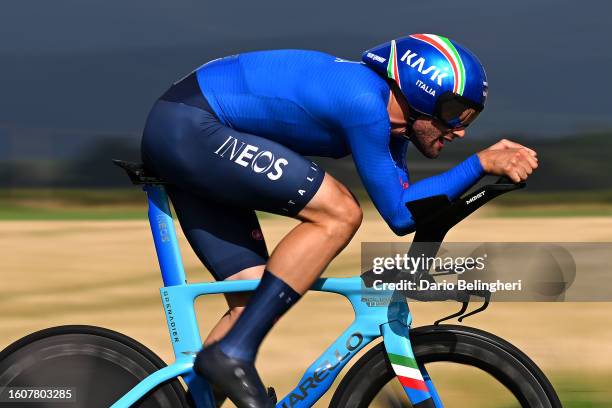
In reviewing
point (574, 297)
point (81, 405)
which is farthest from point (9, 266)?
point (81, 405)

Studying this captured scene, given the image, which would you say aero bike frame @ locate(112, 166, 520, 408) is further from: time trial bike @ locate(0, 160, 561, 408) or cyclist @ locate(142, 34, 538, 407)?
cyclist @ locate(142, 34, 538, 407)

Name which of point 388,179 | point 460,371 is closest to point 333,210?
point 388,179

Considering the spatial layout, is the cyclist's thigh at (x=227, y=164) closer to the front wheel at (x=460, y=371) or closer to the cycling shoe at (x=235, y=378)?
the cycling shoe at (x=235, y=378)

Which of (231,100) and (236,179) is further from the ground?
(231,100)

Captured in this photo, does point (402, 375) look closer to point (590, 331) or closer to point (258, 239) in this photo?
point (258, 239)

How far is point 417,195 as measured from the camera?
3186 mm

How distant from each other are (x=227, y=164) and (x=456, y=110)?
0.68m

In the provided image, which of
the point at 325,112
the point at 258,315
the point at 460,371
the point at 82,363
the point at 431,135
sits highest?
the point at 431,135

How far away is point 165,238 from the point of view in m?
3.45

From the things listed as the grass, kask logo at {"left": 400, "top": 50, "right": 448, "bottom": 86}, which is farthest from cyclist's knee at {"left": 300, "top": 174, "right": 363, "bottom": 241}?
the grass

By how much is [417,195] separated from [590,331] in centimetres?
414

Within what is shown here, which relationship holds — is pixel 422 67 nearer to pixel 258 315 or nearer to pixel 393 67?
pixel 393 67

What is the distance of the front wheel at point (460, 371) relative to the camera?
11.1 ft

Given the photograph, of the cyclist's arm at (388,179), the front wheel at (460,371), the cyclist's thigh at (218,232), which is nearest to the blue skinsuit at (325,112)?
the cyclist's arm at (388,179)
